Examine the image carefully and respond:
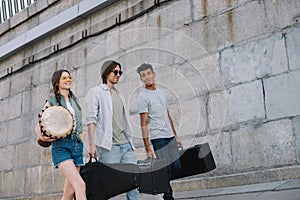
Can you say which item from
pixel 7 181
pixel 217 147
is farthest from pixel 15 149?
pixel 217 147

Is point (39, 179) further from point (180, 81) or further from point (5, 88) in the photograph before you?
point (180, 81)

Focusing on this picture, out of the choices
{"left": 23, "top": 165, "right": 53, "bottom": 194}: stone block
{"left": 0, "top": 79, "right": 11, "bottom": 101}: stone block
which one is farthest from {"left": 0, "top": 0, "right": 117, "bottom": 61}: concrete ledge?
{"left": 23, "top": 165, "right": 53, "bottom": 194}: stone block

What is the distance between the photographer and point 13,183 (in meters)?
7.09

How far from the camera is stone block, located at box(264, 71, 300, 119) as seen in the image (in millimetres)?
4066

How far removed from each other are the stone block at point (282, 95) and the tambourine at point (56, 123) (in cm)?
199

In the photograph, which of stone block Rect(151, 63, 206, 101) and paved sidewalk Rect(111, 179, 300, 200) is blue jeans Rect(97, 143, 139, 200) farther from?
stone block Rect(151, 63, 206, 101)

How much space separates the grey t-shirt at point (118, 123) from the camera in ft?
12.3

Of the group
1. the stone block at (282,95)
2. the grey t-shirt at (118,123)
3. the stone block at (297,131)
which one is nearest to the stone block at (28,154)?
the grey t-shirt at (118,123)

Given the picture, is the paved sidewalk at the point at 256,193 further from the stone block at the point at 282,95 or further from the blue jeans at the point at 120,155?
the stone block at the point at 282,95

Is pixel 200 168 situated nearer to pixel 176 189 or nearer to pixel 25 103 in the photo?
pixel 176 189

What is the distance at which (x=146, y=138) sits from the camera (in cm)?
389

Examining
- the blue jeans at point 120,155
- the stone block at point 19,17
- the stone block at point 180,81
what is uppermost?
the stone block at point 19,17

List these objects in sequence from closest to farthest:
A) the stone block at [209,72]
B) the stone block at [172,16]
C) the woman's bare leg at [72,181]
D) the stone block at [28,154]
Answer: the woman's bare leg at [72,181] → the stone block at [209,72] → the stone block at [172,16] → the stone block at [28,154]

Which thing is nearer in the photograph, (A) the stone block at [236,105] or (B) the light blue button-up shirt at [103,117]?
(B) the light blue button-up shirt at [103,117]
